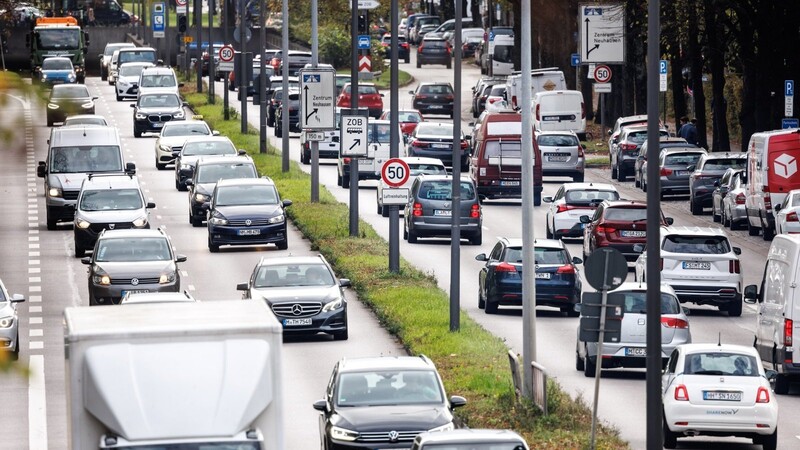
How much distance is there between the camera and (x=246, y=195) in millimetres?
40531

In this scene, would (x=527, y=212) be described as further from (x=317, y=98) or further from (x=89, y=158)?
(x=89, y=158)

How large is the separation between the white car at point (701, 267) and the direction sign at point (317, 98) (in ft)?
46.6

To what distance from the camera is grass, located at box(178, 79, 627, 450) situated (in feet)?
67.8

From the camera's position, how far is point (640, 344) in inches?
1019

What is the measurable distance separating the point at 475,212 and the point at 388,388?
22.1 m

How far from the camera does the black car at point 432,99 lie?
74.8 m

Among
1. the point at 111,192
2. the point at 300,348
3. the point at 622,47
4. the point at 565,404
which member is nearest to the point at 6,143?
the point at 565,404

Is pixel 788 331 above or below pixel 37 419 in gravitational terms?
above

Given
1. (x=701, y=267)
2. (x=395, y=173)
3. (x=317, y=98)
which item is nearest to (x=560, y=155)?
(x=317, y=98)

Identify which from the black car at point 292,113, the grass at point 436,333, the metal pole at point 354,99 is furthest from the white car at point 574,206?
the black car at point 292,113

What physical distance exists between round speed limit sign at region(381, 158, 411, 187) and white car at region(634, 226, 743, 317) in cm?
507

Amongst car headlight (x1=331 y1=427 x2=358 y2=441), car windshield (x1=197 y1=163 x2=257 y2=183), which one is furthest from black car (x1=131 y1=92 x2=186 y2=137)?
car headlight (x1=331 y1=427 x2=358 y2=441)

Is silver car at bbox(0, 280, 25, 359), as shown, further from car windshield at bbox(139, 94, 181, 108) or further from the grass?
car windshield at bbox(139, 94, 181, 108)

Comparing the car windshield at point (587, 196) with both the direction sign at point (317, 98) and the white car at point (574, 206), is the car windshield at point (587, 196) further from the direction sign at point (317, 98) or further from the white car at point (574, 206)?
the direction sign at point (317, 98)
